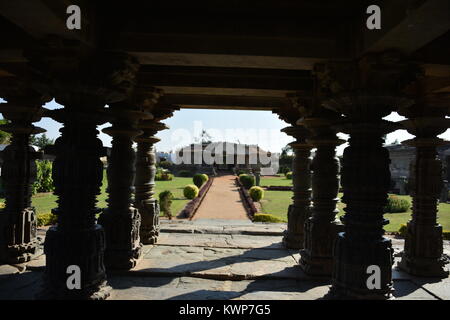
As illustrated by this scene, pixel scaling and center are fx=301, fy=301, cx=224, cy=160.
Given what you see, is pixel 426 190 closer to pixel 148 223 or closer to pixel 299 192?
pixel 299 192

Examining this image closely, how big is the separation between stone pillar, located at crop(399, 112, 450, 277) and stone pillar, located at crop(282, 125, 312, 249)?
1.69 m

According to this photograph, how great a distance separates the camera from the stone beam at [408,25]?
2068mm

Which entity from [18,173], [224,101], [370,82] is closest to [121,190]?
[18,173]

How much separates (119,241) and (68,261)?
1.46 metres

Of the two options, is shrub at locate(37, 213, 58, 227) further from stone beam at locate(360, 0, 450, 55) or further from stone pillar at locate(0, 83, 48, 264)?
stone beam at locate(360, 0, 450, 55)

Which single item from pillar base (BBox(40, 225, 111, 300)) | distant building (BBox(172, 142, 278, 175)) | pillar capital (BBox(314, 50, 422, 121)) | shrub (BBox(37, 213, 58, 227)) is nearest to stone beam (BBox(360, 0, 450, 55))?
pillar capital (BBox(314, 50, 422, 121))

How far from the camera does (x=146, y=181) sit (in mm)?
5742

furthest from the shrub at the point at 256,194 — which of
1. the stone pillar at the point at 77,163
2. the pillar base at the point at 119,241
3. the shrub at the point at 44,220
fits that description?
the stone pillar at the point at 77,163

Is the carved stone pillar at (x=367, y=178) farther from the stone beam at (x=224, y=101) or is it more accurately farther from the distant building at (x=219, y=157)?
the distant building at (x=219, y=157)

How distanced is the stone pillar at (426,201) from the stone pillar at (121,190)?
167 inches
